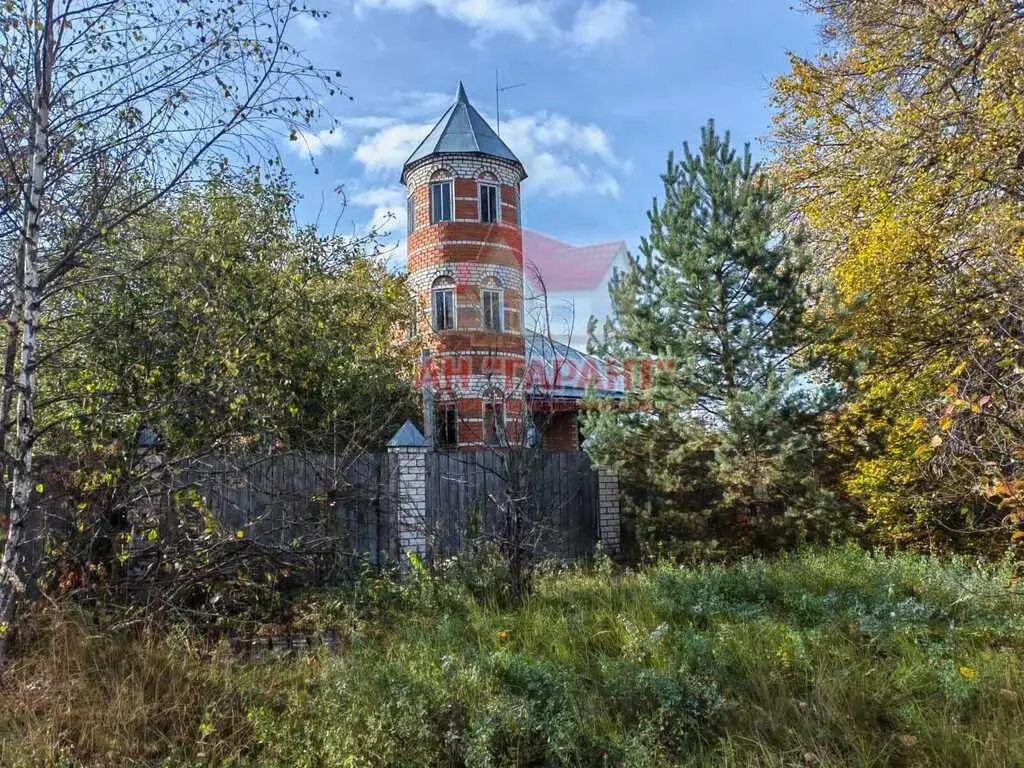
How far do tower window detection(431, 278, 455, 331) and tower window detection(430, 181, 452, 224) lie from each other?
1542mm

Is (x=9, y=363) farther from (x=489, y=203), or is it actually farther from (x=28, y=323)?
(x=489, y=203)

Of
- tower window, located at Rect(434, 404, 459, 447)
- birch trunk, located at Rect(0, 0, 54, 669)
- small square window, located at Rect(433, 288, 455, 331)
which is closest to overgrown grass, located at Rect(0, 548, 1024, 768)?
birch trunk, located at Rect(0, 0, 54, 669)

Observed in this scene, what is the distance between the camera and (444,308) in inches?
655

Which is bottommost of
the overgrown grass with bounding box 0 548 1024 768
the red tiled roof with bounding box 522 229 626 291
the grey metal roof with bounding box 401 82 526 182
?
the overgrown grass with bounding box 0 548 1024 768

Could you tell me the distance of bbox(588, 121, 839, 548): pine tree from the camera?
748 cm

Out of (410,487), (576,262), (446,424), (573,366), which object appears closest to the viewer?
(410,487)

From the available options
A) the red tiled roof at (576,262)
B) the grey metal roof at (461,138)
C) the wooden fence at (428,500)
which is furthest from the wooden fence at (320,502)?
the grey metal roof at (461,138)

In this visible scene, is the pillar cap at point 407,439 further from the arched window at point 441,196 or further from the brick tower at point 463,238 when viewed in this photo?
the arched window at point 441,196

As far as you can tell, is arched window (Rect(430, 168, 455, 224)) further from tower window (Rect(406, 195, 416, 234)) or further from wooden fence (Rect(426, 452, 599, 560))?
wooden fence (Rect(426, 452, 599, 560))

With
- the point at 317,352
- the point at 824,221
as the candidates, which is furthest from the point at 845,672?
the point at 824,221

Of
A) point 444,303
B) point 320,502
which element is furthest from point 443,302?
point 320,502

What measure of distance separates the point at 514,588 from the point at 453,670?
2137mm

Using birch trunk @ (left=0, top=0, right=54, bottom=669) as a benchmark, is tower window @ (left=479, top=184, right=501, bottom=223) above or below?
above

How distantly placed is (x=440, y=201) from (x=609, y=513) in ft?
33.8
